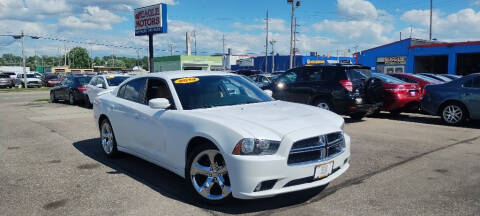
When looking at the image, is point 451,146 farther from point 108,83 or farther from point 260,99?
point 108,83

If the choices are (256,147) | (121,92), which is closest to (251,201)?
(256,147)

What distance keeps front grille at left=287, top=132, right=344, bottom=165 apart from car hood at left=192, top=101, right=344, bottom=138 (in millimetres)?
144

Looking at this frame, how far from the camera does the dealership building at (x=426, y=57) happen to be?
3206cm

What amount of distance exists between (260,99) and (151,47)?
17564 mm

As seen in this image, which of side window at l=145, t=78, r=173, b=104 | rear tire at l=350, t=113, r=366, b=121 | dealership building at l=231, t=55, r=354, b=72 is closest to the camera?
side window at l=145, t=78, r=173, b=104

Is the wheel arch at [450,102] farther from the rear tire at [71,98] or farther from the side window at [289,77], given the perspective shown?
the rear tire at [71,98]

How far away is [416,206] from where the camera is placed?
4055 millimetres

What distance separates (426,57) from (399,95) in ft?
95.9

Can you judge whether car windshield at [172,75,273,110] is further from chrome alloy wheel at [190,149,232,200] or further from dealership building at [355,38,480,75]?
dealership building at [355,38,480,75]

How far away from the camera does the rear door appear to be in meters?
9.45

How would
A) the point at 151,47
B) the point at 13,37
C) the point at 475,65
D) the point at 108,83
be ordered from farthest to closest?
the point at 13,37 < the point at 475,65 < the point at 151,47 < the point at 108,83

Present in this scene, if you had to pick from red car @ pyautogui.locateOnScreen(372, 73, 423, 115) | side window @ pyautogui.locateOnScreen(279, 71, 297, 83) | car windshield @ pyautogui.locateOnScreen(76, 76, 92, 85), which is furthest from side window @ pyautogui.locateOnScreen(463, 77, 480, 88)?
car windshield @ pyautogui.locateOnScreen(76, 76, 92, 85)

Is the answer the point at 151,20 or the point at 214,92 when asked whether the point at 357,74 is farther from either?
the point at 151,20

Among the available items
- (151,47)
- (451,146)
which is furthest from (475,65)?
(451,146)
